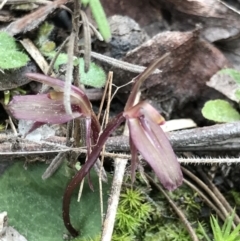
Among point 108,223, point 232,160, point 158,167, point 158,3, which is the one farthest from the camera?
point 158,3

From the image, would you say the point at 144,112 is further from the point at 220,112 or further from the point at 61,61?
the point at 220,112

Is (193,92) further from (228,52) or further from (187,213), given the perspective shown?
(187,213)

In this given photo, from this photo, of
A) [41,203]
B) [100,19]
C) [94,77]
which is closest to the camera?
[100,19]

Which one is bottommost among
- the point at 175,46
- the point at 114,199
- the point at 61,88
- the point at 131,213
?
the point at 131,213

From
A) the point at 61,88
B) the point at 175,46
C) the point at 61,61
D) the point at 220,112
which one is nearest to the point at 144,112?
the point at 61,88

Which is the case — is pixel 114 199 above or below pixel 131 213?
above

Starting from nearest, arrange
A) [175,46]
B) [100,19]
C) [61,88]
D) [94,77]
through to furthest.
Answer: [100,19] < [61,88] < [94,77] < [175,46]

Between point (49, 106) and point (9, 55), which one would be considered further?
point (9, 55)

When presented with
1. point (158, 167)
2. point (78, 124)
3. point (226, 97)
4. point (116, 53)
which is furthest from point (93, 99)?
point (158, 167)
